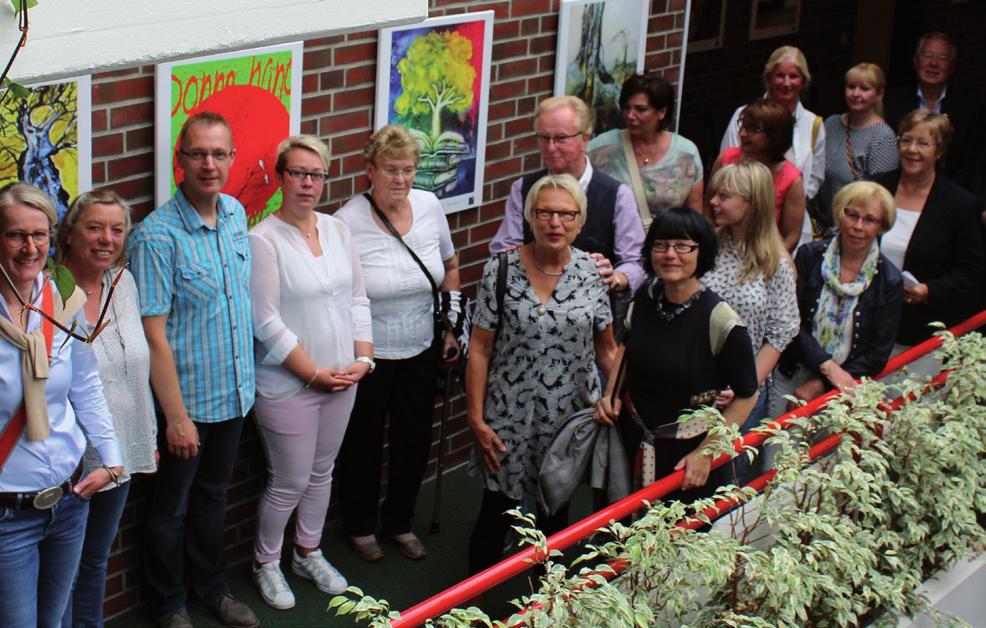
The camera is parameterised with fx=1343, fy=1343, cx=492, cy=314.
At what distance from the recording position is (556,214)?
523cm

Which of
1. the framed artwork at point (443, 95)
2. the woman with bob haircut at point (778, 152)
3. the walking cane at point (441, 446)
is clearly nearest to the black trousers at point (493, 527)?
the walking cane at point (441, 446)

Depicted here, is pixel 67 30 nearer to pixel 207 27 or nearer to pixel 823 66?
pixel 207 27

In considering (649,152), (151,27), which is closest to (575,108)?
(649,152)

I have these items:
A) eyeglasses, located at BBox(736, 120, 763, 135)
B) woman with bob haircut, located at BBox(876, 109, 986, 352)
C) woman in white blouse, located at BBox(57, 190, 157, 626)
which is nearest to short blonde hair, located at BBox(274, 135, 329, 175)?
woman in white blouse, located at BBox(57, 190, 157, 626)

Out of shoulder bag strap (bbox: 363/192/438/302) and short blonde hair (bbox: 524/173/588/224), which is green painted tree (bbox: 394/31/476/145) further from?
short blonde hair (bbox: 524/173/588/224)

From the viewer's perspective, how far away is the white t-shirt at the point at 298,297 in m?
5.35

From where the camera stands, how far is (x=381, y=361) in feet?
19.6

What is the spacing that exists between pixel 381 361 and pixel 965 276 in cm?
286

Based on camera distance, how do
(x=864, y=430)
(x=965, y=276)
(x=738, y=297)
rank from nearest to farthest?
(x=864, y=430) → (x=738, y=297) → (x=965, y=276)

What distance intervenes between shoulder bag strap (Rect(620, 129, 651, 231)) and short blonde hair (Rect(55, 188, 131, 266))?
276 centimetres

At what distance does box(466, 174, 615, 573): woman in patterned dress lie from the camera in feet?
17.4

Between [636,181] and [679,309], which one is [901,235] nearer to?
[636,181]

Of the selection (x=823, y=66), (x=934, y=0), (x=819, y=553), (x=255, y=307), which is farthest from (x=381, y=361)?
(x=934, y=0)

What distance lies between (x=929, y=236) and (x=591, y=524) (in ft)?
10.2
